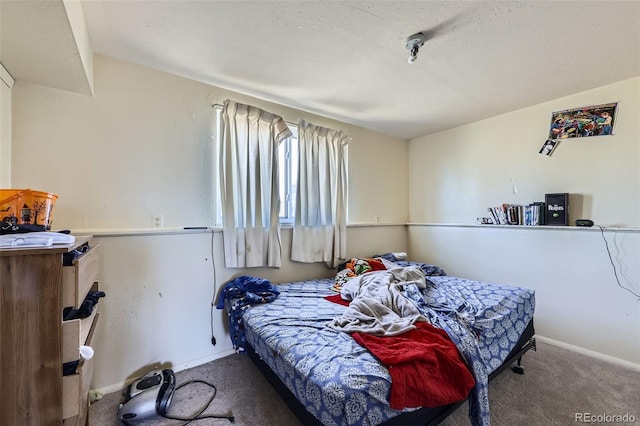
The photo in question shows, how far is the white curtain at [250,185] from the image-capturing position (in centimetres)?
229

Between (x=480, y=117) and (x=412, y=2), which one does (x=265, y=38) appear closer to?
(x=412, y=2)

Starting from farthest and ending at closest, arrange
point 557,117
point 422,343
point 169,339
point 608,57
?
point 557,117 → point 169,339 → point 608,57 → point 422,343

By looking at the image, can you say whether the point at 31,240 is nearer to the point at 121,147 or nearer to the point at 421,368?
the point at 121,147

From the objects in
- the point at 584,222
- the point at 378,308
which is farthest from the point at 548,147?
the point at 378,308

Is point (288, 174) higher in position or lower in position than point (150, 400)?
higher

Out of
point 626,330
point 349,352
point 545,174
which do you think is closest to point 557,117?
point 545,174

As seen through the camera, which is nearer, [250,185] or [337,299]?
[337,299]

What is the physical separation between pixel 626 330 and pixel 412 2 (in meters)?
3.11

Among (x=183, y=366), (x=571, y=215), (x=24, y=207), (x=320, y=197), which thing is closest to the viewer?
(x=24, y=207)

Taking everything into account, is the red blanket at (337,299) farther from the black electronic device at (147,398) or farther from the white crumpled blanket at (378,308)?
the black electronic device at (147,398)

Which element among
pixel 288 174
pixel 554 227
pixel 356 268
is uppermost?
pixel 288 174

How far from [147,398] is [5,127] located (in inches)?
73.0

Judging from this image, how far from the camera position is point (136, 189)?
198 cm

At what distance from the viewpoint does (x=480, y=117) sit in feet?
10.1
